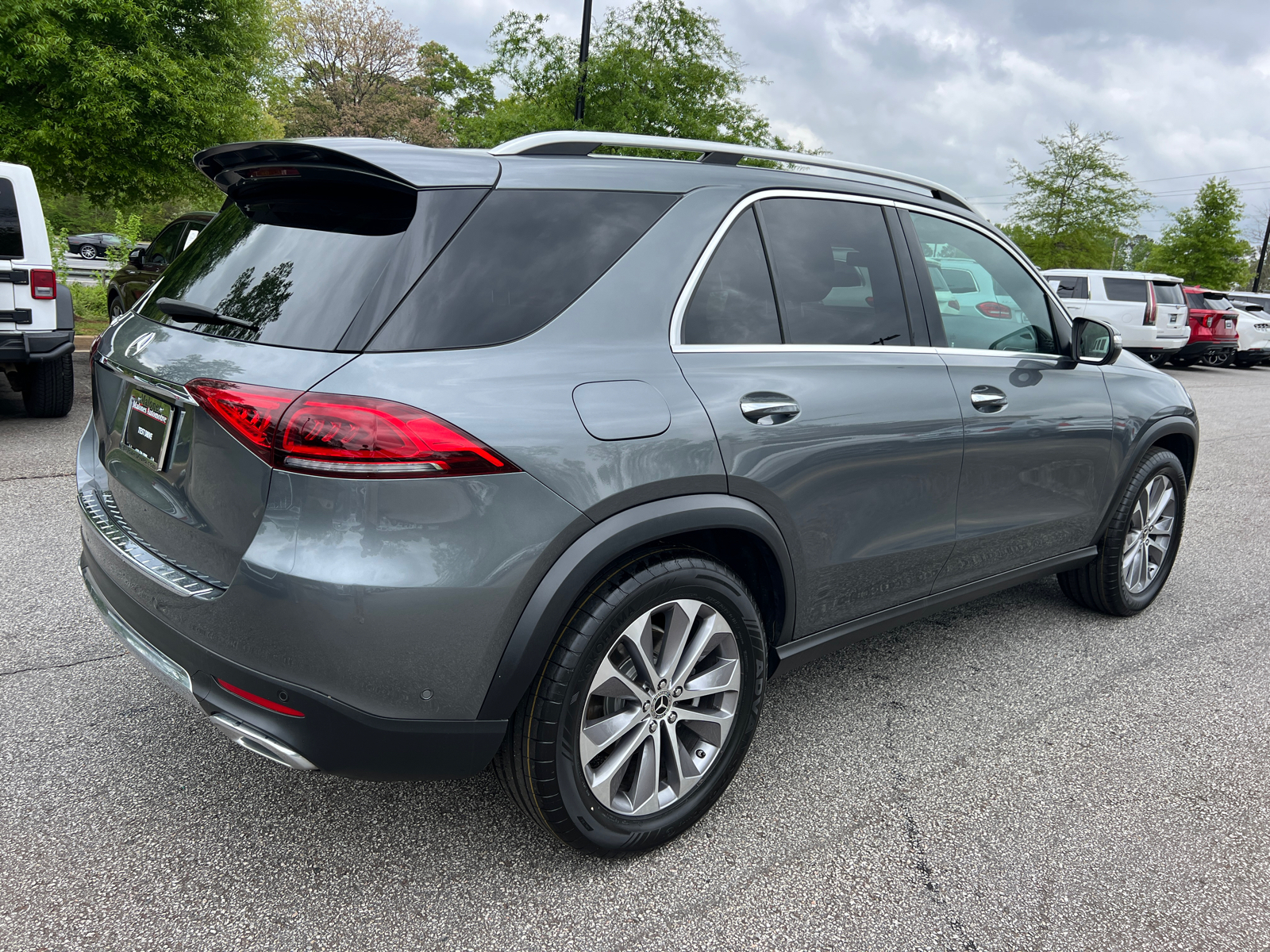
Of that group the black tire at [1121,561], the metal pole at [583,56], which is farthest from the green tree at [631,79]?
the black tire at [1121,561]

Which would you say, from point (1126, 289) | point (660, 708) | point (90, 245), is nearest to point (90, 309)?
point (660, 708)

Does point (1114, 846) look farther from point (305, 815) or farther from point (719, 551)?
point (305, 815)

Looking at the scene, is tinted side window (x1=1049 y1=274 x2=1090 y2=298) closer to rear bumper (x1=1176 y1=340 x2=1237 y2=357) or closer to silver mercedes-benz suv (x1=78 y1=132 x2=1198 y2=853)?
rear bumper (x1=1176 y1=340 x2=1237 y2=357)

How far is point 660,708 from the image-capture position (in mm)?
2381

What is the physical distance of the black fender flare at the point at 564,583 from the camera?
2.03 meters

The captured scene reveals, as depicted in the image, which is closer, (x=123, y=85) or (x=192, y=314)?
(x=192, y=314)

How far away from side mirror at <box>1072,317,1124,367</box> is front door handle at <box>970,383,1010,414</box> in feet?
2.19

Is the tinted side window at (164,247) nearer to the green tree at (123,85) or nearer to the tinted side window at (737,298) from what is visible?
the green tree at (123,85)

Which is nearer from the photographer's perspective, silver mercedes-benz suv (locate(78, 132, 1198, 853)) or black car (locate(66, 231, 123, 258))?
silver mercedes-benz suv (locate(78, 132, 1198, 853))

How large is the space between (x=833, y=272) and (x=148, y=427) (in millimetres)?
1975

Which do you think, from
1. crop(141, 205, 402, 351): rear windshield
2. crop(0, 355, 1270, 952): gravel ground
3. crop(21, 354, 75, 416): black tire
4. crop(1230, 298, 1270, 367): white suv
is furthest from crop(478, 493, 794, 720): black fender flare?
crop(1230, 298, 1270, 367): white suv

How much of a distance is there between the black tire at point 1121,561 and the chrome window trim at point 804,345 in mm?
853

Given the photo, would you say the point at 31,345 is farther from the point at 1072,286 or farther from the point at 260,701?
the point at 1072,286

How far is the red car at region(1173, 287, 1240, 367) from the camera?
1983 cm
